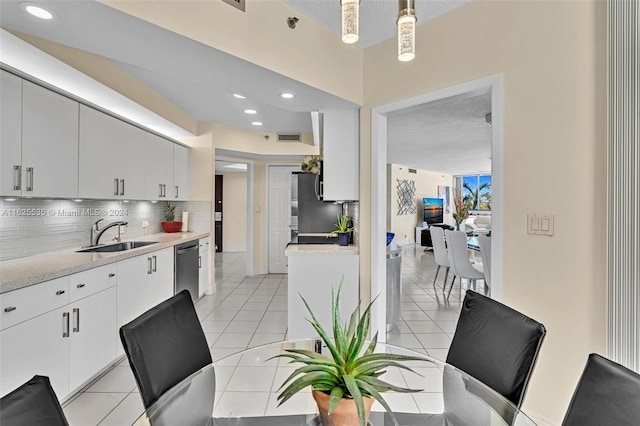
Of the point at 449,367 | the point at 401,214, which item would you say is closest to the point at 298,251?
the point at 449,367

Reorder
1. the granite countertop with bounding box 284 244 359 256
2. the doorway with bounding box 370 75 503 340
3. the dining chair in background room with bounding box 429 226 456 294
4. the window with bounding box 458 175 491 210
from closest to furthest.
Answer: the doorway with bounding box 370 75 503 340 → the granite countertop with bounding box 284 244 359 256 → the dining chair in background room with bounding box 429 226 456 294 → the window with bounding box 458 175 491 210

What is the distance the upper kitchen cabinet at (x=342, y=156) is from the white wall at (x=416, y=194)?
694cm

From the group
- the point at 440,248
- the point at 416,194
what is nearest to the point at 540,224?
the point at 440,248

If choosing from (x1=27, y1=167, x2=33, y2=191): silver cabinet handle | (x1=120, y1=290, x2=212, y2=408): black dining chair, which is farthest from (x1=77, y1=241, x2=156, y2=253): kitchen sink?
(x1=120, y1=290, x2=212, y2=408): black dining chair

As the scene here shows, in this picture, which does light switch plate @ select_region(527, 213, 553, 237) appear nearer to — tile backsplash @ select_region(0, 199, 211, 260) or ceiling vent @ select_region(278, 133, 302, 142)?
tile backsplash @ select_region(0, 199, 211, 260)

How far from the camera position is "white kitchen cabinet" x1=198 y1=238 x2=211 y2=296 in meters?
4.53

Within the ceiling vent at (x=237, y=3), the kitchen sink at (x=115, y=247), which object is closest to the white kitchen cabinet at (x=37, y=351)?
the kitchen sink at (x=115, y=247)

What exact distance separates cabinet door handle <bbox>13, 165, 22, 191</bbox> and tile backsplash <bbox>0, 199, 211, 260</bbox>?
37 centimetres

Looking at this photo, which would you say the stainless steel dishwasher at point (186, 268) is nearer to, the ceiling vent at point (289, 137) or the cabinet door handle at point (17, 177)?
the cabinet door handle at point (17, 177)

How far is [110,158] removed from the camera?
310cm

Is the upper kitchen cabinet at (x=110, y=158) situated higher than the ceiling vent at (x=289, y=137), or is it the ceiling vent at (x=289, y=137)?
the ceiling vent at (x=289, y=137)

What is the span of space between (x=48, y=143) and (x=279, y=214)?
419 cm

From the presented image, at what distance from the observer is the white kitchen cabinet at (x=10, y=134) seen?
6.53ft

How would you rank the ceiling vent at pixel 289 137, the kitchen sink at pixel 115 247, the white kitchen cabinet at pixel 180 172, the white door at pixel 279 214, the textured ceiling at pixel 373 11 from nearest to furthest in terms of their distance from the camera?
the textured ceiling at pixel 373 11 → the kitchen sink at pixel 115 247 → the white kitchen cabinet at pixel 180 172 → the ceiling vent at pixel 289 137 → the white door at pixel 279 214
